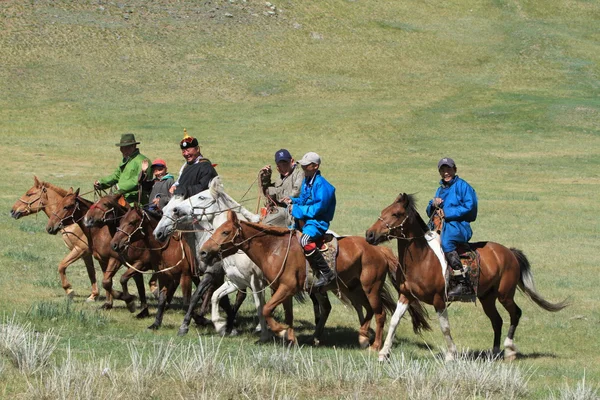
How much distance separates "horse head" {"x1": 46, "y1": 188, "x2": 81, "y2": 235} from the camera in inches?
584

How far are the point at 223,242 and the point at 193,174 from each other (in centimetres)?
241

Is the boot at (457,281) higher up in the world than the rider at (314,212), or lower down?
lower down

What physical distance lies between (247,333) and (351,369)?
450 centimetres

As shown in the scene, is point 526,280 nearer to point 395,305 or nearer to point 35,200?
point 395,305

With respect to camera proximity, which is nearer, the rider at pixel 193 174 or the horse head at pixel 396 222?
the horse head at pixel 396 222

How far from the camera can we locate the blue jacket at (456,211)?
1199 centimetres

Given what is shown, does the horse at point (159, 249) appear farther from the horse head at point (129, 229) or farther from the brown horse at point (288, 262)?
the brown horse at point (288, 262)

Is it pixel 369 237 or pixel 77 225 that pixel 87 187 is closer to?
pixel 77 225

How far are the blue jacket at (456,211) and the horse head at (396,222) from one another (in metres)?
0.58

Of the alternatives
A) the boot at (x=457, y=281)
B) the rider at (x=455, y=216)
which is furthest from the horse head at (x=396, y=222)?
the boot at (x=457, y=281)

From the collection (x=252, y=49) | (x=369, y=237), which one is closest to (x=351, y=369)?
(x=369, y=237)

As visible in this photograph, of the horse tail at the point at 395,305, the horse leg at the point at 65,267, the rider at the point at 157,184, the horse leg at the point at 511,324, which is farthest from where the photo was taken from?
the horse leg at the point at 65,267

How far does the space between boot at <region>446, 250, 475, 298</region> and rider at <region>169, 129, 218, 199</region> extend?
153 inches

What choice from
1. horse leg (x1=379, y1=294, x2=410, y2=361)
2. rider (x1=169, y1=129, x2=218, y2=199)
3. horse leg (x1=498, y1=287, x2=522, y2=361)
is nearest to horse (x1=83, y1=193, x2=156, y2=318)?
rider (x1=169, y1=129, x2=218, y2=199)
